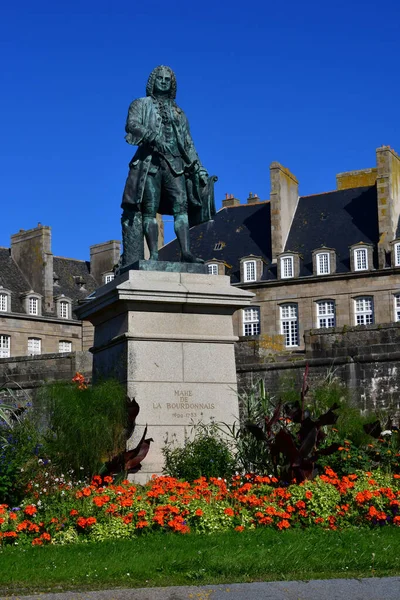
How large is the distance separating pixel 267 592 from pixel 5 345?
1737 inches

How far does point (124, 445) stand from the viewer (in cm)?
993

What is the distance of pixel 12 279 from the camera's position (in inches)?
2016

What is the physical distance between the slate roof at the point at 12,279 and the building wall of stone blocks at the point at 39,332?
673mm

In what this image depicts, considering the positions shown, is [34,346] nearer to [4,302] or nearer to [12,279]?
[4,302]

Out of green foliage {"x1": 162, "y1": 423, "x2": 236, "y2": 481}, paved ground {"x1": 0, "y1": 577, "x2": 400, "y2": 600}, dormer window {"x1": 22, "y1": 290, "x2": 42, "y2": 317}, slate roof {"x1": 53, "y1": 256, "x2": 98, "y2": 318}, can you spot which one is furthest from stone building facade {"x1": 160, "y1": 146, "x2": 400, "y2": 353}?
paved ground {"x1": 0, "y1": 577, "x2": 400, "y2": 600}

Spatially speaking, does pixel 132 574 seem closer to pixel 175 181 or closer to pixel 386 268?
pixel 175 181

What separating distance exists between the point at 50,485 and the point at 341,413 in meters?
5.39

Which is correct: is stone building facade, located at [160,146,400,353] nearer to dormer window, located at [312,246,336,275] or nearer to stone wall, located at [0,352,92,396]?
dormer window, located at [312,246,336,275]

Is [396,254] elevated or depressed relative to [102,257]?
depressed

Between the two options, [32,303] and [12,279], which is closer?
[32,303]

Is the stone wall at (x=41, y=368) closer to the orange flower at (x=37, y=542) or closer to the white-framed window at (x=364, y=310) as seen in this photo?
the white-framed window at (x=364, y=310)

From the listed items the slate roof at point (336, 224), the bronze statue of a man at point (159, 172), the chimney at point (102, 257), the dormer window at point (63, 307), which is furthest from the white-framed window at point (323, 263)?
the bronze statue of a man at point (159, 172)

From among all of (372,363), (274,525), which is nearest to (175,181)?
(274,525)

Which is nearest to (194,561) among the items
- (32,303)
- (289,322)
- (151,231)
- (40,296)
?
(151,231)
